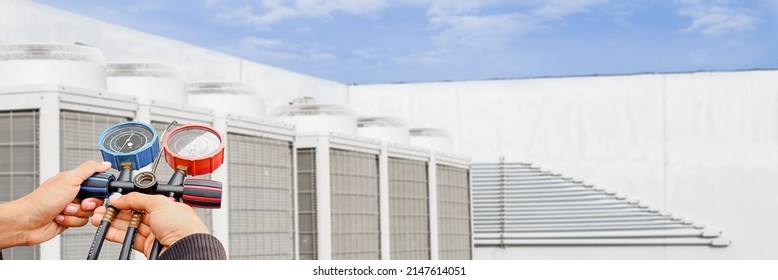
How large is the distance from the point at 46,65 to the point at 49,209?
30.2ft

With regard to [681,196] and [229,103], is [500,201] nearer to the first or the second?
[681,196]

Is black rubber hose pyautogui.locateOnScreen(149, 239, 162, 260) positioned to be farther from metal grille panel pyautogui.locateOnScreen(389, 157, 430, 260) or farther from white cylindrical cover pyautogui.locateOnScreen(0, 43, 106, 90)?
metal grille panel pyautogui.locateOnScreen(389, 157, 430, 260)

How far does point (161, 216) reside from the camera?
2174 millimetres

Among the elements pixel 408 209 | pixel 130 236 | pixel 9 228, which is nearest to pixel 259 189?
pixel 408 209

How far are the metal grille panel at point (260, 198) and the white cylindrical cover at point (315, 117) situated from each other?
6.75 ft

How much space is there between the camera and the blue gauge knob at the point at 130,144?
2.32m

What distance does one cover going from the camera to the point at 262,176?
1466 centimetres

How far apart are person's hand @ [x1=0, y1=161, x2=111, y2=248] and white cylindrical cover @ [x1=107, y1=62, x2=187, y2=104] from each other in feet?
34.3

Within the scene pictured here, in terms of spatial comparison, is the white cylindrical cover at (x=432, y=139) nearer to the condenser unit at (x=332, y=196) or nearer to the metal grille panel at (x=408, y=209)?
the metal grille panel at (x=408, y=209)

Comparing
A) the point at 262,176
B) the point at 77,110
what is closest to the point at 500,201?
the point at 262,176

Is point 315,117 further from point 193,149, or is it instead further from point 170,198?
point 170,198

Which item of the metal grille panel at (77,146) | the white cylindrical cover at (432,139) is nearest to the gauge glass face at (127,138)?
the metal grille panel at (77,146)

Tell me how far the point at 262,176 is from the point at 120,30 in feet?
23.9
